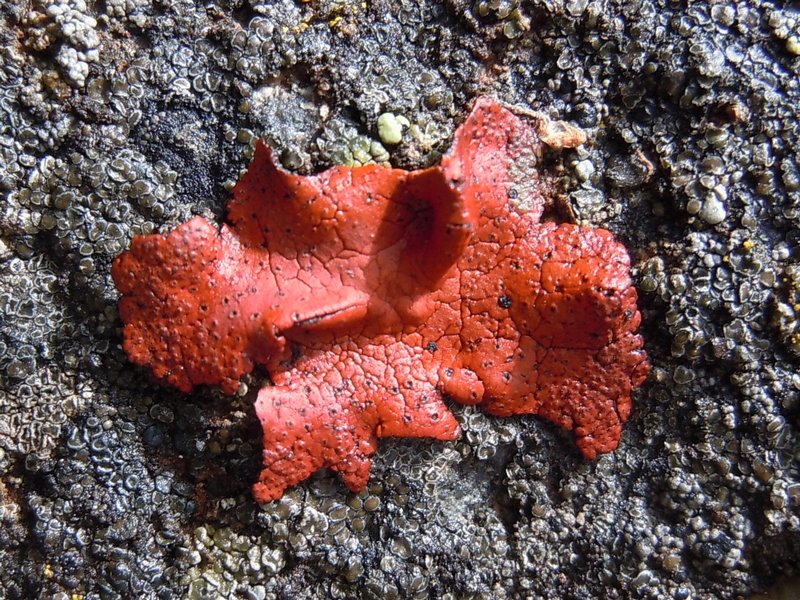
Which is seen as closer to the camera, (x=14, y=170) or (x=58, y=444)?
(x=14, y=170)

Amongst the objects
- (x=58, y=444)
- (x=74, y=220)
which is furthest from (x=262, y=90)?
(x=58, y=444)

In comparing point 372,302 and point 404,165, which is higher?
point 404,165

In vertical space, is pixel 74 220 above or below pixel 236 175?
below

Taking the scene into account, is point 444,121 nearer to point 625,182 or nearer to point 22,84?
point 625,182
